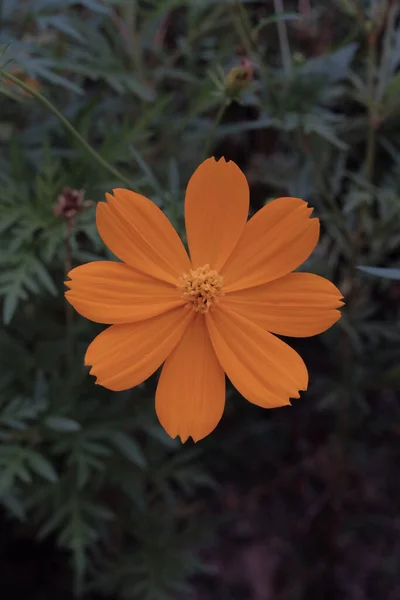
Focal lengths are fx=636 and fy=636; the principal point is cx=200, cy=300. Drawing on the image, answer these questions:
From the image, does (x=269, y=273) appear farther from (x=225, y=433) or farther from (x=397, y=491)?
(x=397, y=491)

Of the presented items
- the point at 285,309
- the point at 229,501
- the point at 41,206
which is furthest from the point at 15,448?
the point at 229,501

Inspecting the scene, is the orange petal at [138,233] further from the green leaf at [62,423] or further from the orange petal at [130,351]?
the green leaf at [62,423]

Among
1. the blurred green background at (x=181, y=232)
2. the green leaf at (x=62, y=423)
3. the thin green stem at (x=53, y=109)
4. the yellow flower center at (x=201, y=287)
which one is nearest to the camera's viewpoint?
the thin green stem at (x=53, y=109)

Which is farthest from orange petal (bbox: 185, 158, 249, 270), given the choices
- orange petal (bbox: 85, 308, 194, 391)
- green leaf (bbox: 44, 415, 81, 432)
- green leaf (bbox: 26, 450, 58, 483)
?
green leaf (bbox: 26, 450, 58, 483)

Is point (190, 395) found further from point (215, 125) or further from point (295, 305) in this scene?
point (215, 125)

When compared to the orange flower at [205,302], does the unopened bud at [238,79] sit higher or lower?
higher

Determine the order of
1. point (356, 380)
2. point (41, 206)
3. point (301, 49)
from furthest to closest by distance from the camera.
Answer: point (301, 49)
point (356, 380)
point (41, 206)

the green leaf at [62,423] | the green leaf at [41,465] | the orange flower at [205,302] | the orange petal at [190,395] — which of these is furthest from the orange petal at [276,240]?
the green leaf at [41,465]
